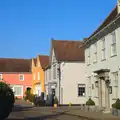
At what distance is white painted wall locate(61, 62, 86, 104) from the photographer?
47.6 meters

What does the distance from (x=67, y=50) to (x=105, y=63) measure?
77.1 ft

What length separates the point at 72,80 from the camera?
47.9 m

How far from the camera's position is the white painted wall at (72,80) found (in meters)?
47.6

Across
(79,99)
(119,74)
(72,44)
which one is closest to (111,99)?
(119,74)

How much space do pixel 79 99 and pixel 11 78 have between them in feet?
124

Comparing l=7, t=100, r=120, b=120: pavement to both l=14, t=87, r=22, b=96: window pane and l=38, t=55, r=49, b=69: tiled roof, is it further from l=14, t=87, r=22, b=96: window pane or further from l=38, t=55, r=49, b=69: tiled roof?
l=14, t=87, r=22, b=96: window pane

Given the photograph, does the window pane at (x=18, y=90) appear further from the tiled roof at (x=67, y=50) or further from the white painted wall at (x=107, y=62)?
the white painted wall at (x=107, y=62)

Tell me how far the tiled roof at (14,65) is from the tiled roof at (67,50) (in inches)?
1265

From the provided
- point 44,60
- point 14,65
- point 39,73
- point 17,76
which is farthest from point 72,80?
point 14,65

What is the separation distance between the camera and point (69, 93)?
1873 inches

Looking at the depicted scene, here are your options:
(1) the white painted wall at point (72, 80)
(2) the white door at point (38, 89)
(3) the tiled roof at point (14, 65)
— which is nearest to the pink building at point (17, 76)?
(3) the tiled roof at point (14, 65)

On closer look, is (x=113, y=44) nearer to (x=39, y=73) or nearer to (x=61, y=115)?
(x=61, y=115)

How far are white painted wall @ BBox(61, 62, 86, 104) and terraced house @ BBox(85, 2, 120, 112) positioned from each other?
45.6ft

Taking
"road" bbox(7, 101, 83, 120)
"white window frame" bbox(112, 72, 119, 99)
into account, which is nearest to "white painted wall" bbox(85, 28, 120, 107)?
"white window frame" bbox(112, 72, 119, 99)
